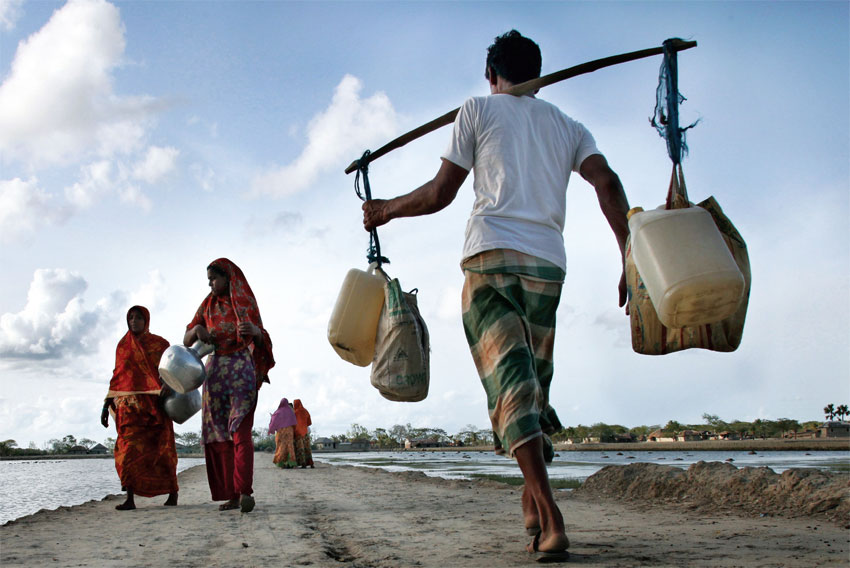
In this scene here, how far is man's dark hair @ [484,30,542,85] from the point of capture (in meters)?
2.96

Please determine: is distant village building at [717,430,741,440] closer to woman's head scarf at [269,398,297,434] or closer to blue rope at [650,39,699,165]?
woman's head scarf at [269,398,297,434]

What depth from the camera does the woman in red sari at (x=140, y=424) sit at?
5.79m

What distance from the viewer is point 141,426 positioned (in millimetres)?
5922

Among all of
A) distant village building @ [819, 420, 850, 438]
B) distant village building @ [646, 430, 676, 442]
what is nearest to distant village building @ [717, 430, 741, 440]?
distant village building @ [646, 430, 676, 442]

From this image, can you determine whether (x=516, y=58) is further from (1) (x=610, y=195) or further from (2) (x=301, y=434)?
(2) (x=301, y=434)

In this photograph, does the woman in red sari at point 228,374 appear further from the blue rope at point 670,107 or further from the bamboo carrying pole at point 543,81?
the blue rope at point 670,107

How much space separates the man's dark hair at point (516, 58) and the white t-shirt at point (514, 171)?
165 millimetres

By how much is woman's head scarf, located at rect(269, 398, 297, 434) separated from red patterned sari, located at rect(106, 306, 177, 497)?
29.5ft

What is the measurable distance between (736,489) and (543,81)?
10.6 ft

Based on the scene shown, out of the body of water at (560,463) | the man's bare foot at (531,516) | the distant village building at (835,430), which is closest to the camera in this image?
the man's bare foot at (531,516)

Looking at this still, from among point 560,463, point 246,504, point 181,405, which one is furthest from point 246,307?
point 560,463

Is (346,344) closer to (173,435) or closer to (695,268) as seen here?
(695,268)

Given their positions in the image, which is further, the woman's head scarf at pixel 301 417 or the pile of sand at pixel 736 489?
the woman's head scarf at pixel 301 417

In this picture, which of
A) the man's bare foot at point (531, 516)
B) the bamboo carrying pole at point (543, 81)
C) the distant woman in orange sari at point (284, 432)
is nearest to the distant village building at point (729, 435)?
the distant woman in orange sari at point (284, 432)
